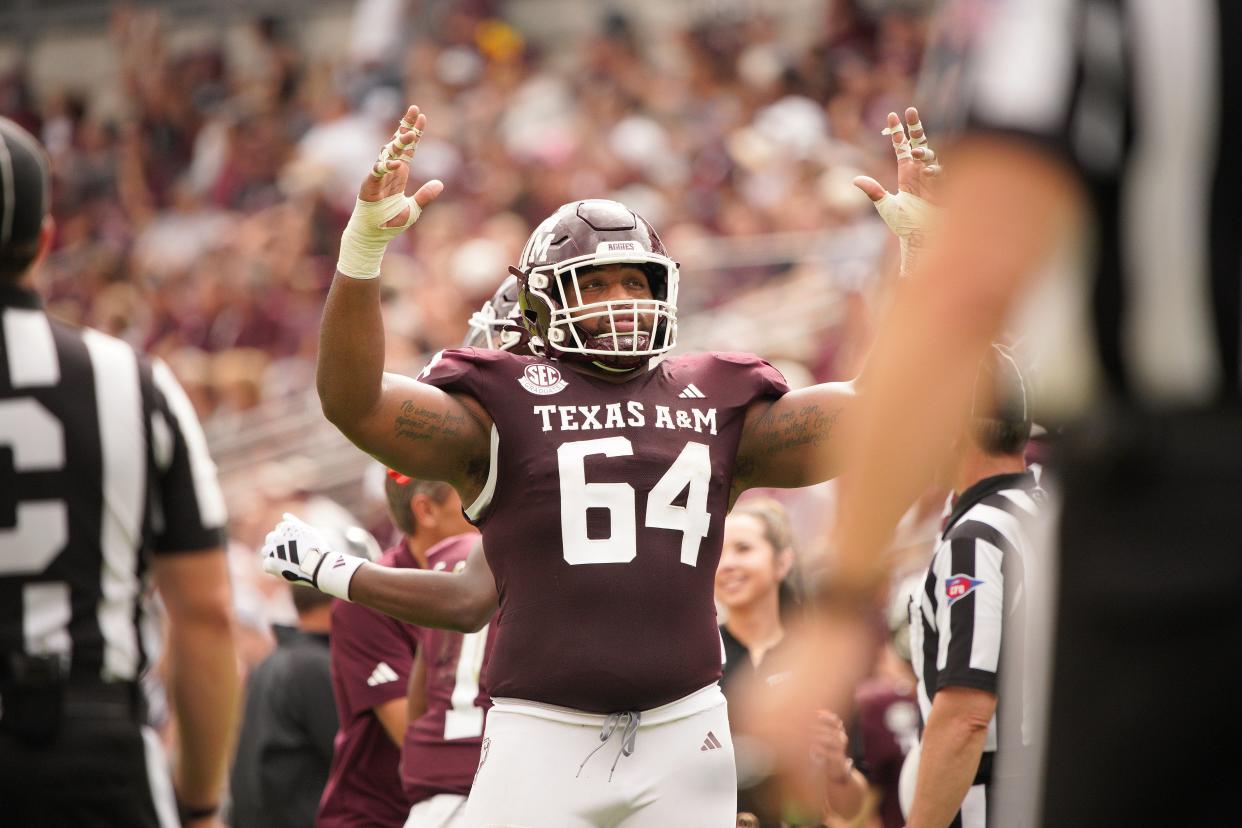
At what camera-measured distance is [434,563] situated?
539 centimetres

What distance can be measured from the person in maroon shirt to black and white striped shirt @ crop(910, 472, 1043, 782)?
5.33 ft

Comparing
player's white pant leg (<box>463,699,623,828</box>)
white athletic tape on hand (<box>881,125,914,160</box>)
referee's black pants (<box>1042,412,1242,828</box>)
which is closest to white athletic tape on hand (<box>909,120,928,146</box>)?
white athletic tape on hand (<box>881,125,914,160</box>)

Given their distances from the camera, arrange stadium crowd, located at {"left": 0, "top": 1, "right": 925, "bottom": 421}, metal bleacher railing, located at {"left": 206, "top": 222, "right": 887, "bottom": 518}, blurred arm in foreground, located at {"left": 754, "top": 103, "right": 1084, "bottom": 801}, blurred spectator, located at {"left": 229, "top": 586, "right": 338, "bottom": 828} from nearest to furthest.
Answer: blurred arm in foreground, located at {"left": 754, "top": 103, "right": 1084, "bottom": 801} < blurred spectator, located at {"left": 229, "top": 586, "right": 338, "bottom": 828} < metal bleacher railing, located at {"left": 206, "top": 222, "right": 887, "bottom": 518} < stadium crowd, located at {"left": 0, "top": 1, "right": 925, "bottom": 421}

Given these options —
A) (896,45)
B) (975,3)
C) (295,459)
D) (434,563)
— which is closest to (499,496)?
(434,563)

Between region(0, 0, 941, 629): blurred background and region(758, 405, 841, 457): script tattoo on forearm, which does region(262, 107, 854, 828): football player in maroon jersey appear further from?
region(0, 0, 941, 629): blurred background

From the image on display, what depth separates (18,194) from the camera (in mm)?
3506

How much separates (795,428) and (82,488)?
1729mm

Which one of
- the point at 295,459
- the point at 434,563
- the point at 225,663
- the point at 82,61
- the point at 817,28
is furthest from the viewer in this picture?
the point at 82,61

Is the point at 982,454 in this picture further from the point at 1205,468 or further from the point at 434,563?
the point at 1205,468

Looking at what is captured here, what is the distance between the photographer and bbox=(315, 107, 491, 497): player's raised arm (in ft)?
13.3

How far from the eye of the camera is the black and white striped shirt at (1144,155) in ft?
6.67

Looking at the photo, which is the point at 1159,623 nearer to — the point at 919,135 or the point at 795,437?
the point at 795,437

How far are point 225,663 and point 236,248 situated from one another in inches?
512

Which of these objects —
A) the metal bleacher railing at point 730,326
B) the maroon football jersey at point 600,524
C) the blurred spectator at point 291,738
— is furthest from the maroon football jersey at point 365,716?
the metal bleacher railing at point 730,326
